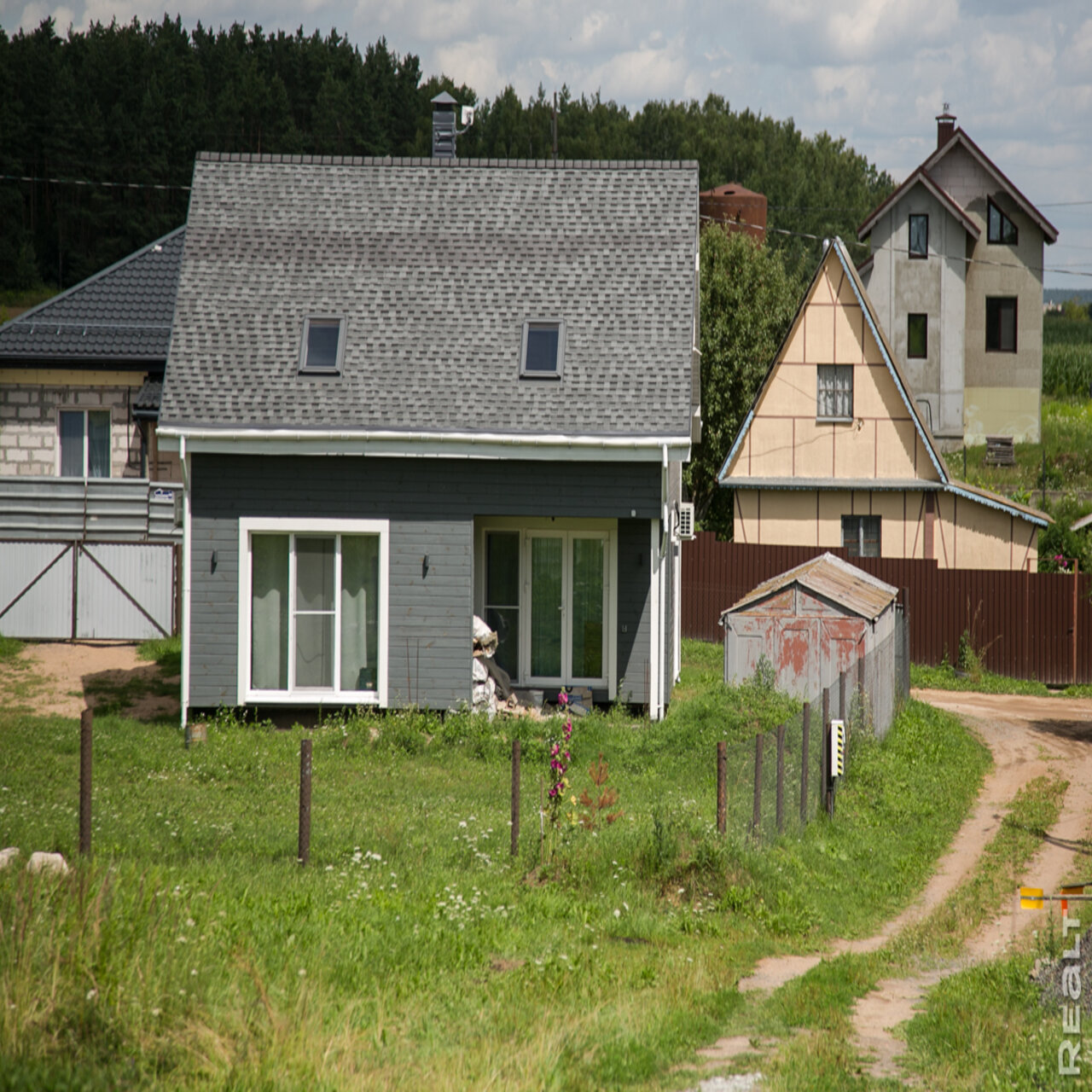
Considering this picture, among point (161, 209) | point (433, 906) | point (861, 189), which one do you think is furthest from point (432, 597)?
point (861, 189)

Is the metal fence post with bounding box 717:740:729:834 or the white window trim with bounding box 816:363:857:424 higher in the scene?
the white window trim with bounding box 816:363:857:424

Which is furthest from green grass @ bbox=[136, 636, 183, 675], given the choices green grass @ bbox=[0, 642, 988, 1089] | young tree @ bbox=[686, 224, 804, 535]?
young tree @ bbox=[686, 224, 804, 535]

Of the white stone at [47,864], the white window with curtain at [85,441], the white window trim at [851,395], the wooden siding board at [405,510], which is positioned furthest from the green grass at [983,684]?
the white stone at [47,864]

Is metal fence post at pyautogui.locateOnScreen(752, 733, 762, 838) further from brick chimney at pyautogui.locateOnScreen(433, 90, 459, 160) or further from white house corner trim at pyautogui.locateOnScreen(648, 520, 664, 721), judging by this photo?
brick chimney at pyautogui.locateOnScreen(433, 90, 459, 160)

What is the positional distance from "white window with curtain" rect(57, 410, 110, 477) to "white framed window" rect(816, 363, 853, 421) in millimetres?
15509

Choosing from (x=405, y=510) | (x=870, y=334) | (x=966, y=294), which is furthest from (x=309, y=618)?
(x=966, y=294)

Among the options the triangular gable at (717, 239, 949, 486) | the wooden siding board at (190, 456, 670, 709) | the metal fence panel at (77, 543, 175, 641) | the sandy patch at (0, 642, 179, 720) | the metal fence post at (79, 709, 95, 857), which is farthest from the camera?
the triangular gable at (717, 239, 949, 486)

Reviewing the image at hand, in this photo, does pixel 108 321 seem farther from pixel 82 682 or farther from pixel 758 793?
pixel 758 793

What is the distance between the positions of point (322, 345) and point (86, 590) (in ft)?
28.4

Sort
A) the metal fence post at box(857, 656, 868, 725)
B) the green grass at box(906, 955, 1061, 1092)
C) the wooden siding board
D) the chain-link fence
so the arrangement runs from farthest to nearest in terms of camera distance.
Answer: the wooden siding board, the metal fence post at box(857, 656, 868, 725), the chain-link fence, the green grass at box(906, 955, 1061, 1092)

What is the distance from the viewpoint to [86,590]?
23.4 meters

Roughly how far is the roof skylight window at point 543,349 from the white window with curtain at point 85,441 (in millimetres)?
12240

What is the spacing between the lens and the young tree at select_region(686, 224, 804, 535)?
3628cm

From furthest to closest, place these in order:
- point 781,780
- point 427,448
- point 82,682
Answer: point 82,682, point 427,448, point 781,780
